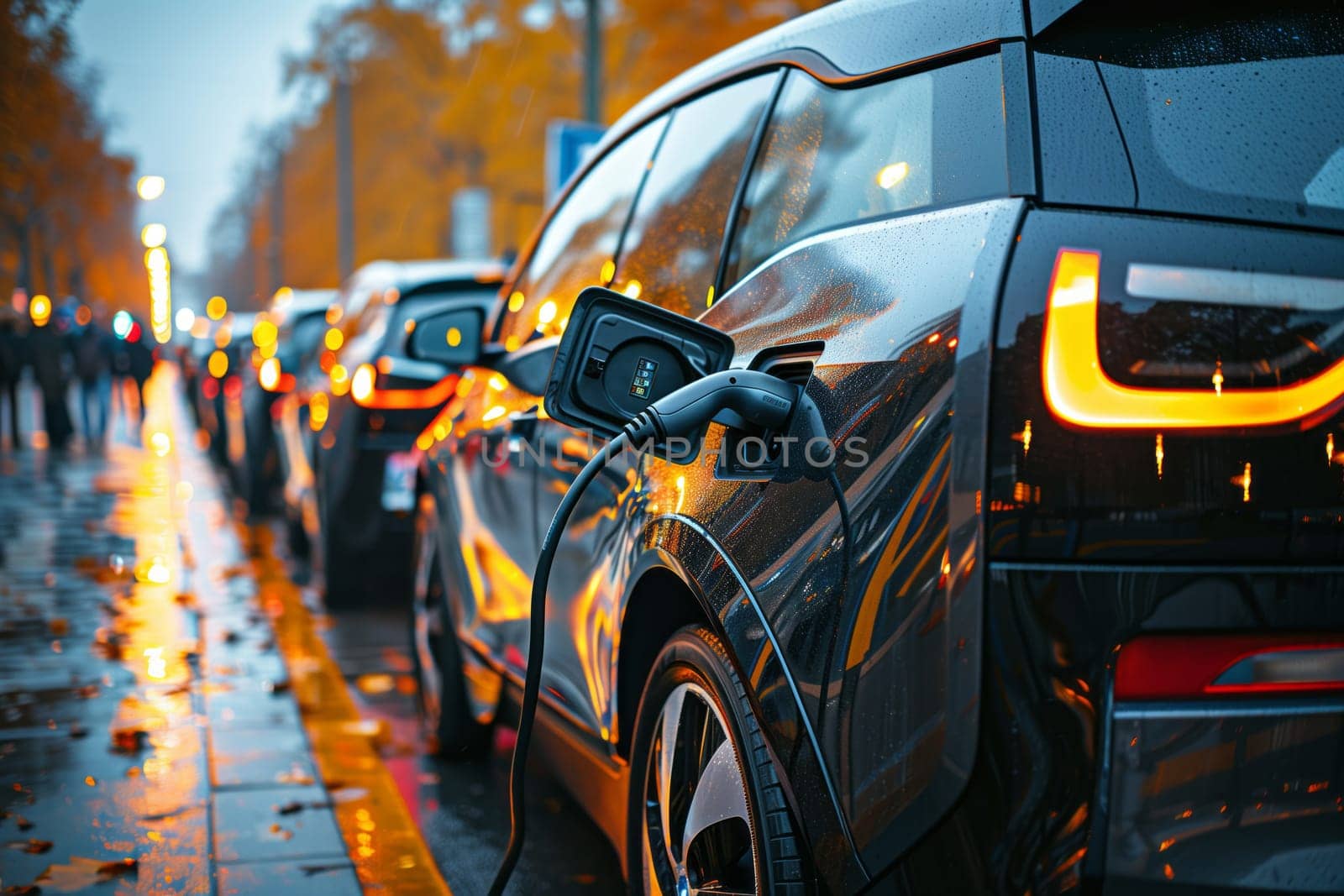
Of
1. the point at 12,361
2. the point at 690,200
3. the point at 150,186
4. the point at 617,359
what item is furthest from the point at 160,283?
the point at 617,359

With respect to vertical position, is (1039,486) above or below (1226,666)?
above

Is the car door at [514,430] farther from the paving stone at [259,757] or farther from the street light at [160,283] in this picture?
the street light at [160,283]

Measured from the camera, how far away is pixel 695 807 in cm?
256

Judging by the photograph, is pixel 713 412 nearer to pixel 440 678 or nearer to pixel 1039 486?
pixel 1039 486

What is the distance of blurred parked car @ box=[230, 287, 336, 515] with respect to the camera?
454 inches

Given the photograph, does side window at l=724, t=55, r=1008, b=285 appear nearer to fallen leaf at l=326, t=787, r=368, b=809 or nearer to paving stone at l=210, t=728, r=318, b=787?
fallen leaf at l=326, t=787, r=368, b=809

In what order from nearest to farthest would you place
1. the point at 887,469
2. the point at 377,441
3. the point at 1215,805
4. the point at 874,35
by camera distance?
the point at 1215,805 < the point at 887,469 < the point at 874,35 < the point at 377,441

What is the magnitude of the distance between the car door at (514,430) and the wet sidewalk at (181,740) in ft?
2.27

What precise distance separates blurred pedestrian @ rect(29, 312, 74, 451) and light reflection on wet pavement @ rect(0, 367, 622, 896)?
35.6ft

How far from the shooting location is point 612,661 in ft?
9.74

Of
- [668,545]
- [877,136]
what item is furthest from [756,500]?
[877,136]

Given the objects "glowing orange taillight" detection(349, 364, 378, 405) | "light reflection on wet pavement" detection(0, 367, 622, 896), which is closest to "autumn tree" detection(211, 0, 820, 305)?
"glowing orange taillight" detection(349, 364, 378, 405)

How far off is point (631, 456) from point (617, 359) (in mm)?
394

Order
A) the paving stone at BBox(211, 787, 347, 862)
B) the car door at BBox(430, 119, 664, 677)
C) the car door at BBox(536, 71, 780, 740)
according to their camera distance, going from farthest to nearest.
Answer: the paving stone at BBox(211, 787, 347, 862) → the car door at BBox(430, 119, 664, 677) → the car door at BBox(536, 71, 780, 740)
